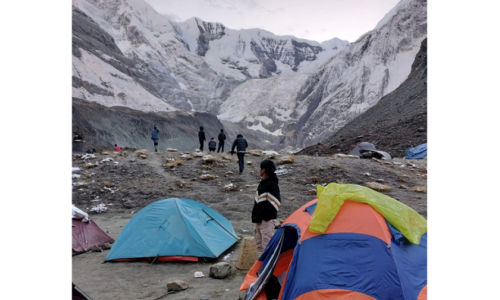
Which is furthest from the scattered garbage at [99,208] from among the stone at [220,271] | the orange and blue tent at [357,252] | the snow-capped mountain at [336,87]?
the snow-capped mountain at [336,87]

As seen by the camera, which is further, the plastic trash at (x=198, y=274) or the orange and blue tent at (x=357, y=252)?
the plastic trash at (x=198, y=274)

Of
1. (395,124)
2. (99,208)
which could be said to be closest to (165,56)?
(395,124)

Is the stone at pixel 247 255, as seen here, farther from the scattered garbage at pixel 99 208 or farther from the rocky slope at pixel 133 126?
the rocky slope at pixel 133 126

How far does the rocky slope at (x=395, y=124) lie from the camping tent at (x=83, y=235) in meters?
21.7

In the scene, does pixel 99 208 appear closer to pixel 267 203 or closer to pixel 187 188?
pixel 187 188

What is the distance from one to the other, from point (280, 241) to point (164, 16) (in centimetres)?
14488

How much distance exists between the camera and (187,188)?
13.3 metres

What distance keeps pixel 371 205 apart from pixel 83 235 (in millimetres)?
5950

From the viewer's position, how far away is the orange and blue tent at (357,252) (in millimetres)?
3613

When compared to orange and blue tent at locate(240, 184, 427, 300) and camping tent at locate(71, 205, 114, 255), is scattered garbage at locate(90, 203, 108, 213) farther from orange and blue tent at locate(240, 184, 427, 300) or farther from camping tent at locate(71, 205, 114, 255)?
orange and blue tent at locate(240, 184, 427, 300)

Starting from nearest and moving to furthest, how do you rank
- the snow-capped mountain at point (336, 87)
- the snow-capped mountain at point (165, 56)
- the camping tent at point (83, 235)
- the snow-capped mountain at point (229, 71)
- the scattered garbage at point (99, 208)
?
the camping tent at point (83, 235)
the scattered garbage at point (99, 208)
the snow-capped mountain at point (165, 56)
the snow-capped mountain at point (229, 71)
the snow-capped mountain at point (336, 87)

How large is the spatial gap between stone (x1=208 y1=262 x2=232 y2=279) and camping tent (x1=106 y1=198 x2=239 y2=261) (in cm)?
76

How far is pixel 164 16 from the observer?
135250 millimetres

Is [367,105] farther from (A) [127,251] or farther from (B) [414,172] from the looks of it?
(A) [127,251]
